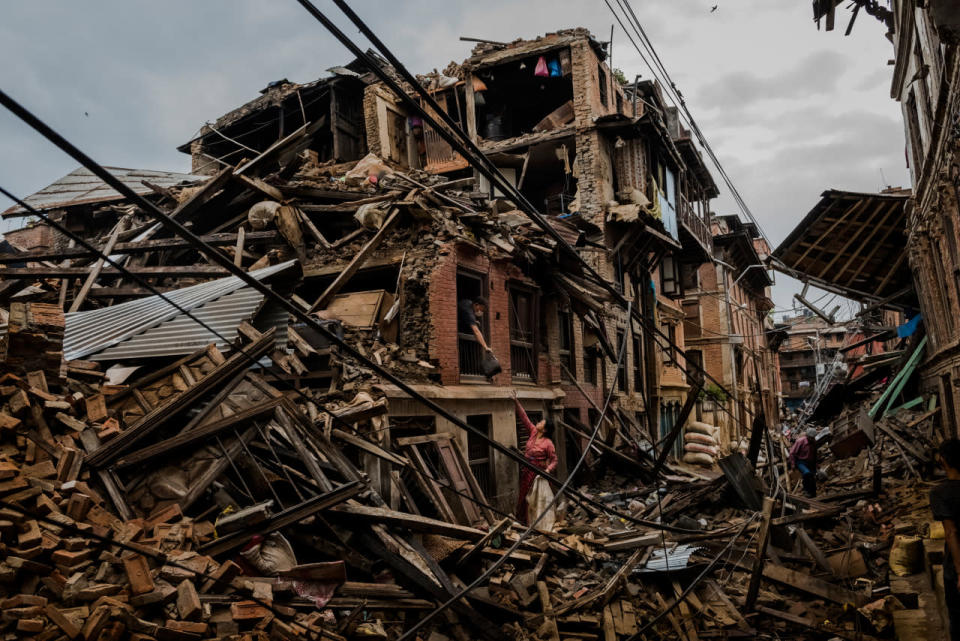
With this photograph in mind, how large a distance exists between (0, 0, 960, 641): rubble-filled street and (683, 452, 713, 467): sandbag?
243 mm

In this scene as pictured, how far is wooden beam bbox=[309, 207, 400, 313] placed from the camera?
44.7 feet

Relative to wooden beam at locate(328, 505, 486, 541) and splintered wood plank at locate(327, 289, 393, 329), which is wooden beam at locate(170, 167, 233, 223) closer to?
splintered wood plank at locate(327, 289, 393, 329)

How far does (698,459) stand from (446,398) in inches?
585

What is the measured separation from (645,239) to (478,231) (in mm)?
11027

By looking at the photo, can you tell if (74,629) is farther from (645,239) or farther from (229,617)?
(645,239)

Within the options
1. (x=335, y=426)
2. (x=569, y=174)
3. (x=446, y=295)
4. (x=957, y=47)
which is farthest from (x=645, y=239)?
(x=335, y=426)

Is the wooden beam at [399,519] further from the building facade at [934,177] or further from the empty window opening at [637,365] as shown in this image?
the empty window opening at [637,365]

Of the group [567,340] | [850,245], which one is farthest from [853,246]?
[567,340]

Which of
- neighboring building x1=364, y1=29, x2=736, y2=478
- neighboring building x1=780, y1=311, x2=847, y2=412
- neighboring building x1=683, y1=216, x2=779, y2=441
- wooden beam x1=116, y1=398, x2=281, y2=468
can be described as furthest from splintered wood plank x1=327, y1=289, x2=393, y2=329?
neighboring building x1=780, y1=311, x2=847, y2=412

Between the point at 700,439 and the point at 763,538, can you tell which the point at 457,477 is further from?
the point at 700,439

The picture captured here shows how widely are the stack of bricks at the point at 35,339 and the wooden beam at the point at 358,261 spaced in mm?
5769

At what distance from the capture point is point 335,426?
32.7ft

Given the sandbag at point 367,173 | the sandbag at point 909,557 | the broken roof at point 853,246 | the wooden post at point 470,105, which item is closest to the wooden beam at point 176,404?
the sandbag at point 367,173

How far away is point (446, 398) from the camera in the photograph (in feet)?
43.9
